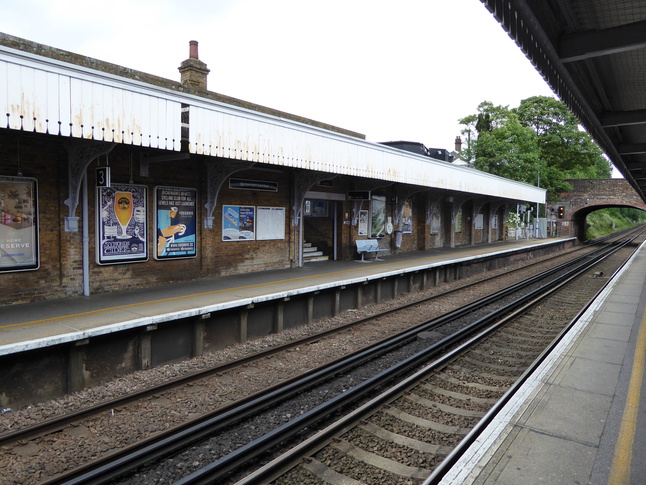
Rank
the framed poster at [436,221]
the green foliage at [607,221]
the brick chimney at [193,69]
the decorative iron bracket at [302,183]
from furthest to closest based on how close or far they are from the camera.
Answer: the green foliage at [607,221] < the framed poster at [436,221] < the brick chimney at [193,69] < the decorative iron bracket at [302,183]

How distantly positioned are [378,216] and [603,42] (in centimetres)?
1251

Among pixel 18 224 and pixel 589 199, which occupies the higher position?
pixel 589 199

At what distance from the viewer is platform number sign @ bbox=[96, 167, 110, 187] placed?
788 centimetres

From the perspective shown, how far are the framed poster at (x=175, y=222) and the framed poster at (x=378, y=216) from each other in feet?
27.5

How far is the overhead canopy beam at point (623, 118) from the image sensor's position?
8.31 m

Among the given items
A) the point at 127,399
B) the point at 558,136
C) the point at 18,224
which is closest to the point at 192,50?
the point at 18,224

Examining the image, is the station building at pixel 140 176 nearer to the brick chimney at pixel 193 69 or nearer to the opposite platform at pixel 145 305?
the brick chimney at pixel 193 69

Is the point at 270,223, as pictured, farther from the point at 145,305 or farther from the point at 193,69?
the point at 193,69

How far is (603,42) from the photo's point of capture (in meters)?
5.11

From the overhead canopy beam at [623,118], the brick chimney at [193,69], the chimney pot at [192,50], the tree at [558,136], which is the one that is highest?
the tree at [558,136]

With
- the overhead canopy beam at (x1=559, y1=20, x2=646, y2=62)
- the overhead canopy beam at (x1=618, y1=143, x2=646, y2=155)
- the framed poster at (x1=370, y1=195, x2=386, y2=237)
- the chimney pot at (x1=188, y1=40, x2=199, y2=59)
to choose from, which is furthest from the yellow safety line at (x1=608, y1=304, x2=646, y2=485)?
the chimney pot at (x1=188, y1=40, x2=199, y2=59)

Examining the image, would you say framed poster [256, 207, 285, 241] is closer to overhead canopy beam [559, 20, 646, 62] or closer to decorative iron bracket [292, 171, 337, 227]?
decorative iron bracket [292, 171, 337, 227]

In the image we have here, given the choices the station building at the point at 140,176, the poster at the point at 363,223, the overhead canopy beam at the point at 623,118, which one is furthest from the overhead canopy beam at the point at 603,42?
the poster at the point at 363,223

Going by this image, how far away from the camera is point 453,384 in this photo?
6.13 m
